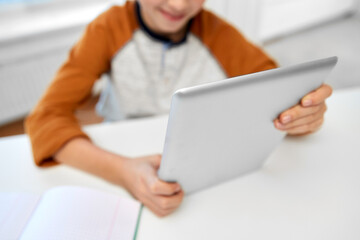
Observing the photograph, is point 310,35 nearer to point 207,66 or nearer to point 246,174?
point 207,66

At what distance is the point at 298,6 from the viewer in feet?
7.77

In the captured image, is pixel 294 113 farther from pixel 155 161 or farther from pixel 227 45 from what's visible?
pixel 227 45

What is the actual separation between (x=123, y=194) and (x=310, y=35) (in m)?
2.35

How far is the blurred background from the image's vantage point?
148 centimetres

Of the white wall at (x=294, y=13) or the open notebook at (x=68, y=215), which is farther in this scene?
the white wall at (x=294, y=13)

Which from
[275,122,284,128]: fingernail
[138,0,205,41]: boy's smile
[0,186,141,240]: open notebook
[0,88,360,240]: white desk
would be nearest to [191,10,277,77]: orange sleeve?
[138,0,205,41]: boy's smile

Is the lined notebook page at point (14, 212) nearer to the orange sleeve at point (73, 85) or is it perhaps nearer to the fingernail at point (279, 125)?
the orange sleeve at point (73, 85)

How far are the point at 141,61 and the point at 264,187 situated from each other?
48cm

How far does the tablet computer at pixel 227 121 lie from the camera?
1.14 feet

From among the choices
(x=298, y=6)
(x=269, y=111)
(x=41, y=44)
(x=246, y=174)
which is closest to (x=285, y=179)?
(x=246, y=174)

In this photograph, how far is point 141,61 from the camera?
2.73 ft

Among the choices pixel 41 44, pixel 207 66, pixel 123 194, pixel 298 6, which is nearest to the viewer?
pixel 123 194

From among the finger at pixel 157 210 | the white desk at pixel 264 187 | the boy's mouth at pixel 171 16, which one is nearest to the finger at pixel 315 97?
the white desk at pixel 264 187

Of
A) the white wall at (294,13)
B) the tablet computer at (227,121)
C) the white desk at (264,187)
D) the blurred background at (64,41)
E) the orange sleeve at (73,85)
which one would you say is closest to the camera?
the tablet computer at (227,121)
